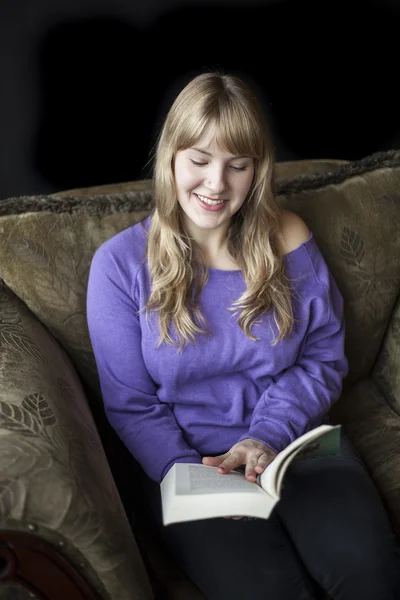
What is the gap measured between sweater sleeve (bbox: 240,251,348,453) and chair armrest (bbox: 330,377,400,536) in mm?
175

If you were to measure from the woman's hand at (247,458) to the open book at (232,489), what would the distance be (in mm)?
68

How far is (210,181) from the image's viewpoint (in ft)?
4.60

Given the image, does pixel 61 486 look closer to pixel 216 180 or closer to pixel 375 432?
pixel 216 180

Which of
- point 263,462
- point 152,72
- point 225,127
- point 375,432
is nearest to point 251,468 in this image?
point 263,462

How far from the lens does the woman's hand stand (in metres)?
1.31

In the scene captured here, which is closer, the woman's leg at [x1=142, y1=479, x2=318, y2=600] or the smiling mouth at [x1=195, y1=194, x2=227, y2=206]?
the woman's leg at [x1=142, y1=479, x2=318, y2=600]

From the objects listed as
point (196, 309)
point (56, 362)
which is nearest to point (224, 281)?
point (196, 309)

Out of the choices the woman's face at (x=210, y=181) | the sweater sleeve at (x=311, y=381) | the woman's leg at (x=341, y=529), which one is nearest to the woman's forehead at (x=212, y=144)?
the woman's face at (x=210, y=181)

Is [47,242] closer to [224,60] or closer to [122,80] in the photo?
[122,80]

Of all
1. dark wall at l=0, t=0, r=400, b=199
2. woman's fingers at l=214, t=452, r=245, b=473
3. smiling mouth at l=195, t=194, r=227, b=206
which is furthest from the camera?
dark wall at l=0, t=0, r=400, b=199

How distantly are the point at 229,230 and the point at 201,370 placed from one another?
0.32 meters

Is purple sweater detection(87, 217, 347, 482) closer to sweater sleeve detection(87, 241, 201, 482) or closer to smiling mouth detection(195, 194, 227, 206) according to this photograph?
sweater sleeve detection(87, 241, 201, 482)

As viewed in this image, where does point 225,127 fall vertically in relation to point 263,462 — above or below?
above

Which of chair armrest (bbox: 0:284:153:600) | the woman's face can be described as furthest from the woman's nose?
chair armrest (bbox: 0:284:153:600)
